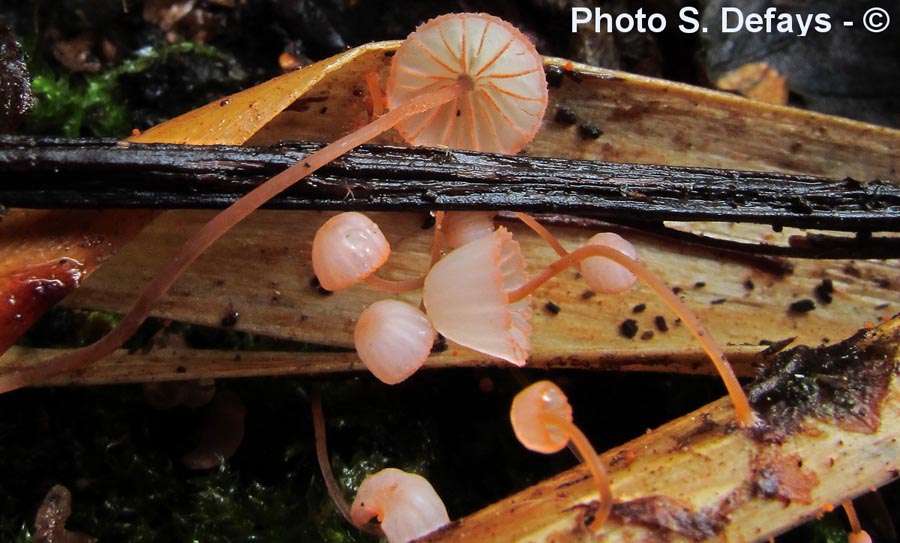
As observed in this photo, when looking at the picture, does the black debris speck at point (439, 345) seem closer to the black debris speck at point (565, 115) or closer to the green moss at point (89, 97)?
the black debris speck at point (565, 115)

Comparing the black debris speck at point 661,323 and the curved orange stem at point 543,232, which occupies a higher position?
the curved orange stem at point 543,232

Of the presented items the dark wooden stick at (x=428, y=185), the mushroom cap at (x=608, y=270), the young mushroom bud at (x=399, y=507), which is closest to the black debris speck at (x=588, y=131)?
the dark wooden stick at (x=428, y=185)

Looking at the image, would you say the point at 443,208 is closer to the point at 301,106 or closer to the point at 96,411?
the point at 301,106

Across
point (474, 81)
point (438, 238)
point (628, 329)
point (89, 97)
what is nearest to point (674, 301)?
point (628, 329)

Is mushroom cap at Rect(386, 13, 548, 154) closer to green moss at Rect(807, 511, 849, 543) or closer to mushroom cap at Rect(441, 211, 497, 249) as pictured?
mushroom cap at Rect(441, 211, 497, 249)

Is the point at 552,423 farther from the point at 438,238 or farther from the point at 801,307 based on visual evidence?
the point at 801,307

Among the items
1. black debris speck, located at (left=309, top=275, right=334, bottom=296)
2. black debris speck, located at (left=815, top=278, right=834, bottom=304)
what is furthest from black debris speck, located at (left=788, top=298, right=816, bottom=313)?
black debris speck, located at (left=309, top=275, right=334, bottom=296)

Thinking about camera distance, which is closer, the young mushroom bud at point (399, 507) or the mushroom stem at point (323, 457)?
the young mushroom bud at point (399, 507)
